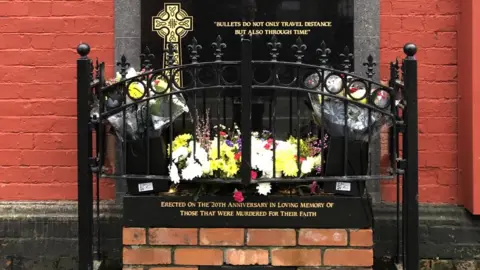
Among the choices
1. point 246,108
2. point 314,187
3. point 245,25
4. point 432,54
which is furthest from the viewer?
point 432,54

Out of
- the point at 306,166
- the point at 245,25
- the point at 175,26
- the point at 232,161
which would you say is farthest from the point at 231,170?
the point at 175,26

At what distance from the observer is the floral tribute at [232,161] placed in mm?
2895

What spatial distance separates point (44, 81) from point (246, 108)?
1.95m

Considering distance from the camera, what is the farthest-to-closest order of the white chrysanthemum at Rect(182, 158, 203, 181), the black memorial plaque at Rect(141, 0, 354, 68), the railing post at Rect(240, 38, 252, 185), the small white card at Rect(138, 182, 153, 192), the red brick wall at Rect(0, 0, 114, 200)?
the red brick wall at Rect(0, 0, 114, 200), the black memorial plaque at Rect(141, 0, 354, 68), the small white card at Rect(138, 182, 153, 192), the white chrysanthemum at Rect(182, 158, 203, 181), the railing post at Rect(240, 38, 252, 185)

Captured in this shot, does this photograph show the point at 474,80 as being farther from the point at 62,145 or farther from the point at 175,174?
the point at 62,145

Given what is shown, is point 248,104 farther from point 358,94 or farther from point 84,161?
point 84,161

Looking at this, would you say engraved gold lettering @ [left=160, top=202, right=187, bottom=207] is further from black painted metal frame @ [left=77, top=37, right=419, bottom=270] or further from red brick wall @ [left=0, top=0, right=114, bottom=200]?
red brick wall @ [left=0, top=0, right=114, bottom=200]

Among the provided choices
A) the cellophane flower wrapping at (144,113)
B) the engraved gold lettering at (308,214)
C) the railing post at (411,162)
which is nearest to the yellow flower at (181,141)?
the cellophane flower wrapping at (144,113)

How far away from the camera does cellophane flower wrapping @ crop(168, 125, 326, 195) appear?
2.89 metres

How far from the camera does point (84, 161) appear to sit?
2.90 meters

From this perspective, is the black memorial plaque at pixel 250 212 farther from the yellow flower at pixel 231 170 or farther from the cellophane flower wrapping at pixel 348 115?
the cellophane flower wrapping at pixel 348 115

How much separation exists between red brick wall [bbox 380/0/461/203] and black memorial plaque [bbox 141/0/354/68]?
323 millimetres

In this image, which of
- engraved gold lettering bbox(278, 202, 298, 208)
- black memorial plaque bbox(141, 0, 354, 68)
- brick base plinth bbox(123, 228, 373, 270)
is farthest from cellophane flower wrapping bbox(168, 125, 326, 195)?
black memorial plaque bbox(141, 0, 354, 68)

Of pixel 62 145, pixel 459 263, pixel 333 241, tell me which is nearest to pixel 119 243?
pixel 62 145
